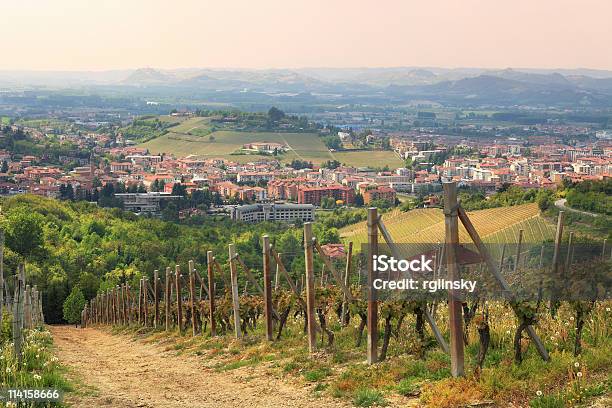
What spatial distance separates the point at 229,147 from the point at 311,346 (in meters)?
140

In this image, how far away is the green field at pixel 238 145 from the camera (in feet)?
452

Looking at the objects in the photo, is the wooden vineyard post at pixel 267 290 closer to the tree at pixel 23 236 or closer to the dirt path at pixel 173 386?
the dirt path at pixel 173 386

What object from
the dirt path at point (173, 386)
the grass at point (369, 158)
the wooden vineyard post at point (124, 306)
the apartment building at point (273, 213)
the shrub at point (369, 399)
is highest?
the shrub at point (369, 399)

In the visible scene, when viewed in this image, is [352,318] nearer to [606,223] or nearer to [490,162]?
[606,223]

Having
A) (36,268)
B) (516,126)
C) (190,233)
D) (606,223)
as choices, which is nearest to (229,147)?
(516,126)

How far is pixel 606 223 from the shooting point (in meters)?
26.2

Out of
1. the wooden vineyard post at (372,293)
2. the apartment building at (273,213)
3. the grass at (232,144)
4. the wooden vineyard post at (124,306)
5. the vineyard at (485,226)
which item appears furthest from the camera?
the grass at (232,144)

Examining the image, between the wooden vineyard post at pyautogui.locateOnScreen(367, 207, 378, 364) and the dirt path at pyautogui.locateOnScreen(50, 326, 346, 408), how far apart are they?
754mm

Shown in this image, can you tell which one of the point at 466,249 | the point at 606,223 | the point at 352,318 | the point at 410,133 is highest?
the point at 466,249

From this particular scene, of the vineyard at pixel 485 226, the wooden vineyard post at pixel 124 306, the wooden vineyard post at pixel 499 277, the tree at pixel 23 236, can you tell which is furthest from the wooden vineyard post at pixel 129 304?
the tree at pixel 23 236

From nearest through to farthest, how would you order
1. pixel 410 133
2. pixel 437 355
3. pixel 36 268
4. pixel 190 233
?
pixel 437 355
pixel 36 268
pixel 190 233
pixel 410 133

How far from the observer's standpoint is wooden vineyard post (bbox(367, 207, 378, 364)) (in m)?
7.28

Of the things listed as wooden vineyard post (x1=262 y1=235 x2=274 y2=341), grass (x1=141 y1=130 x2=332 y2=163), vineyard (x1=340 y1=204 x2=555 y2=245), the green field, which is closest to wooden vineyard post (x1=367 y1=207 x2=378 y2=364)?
wooden vineyard post (x1=262 y1=235 x2=274 y2=341)

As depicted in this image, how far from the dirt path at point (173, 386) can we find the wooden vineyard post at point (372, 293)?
75cm
